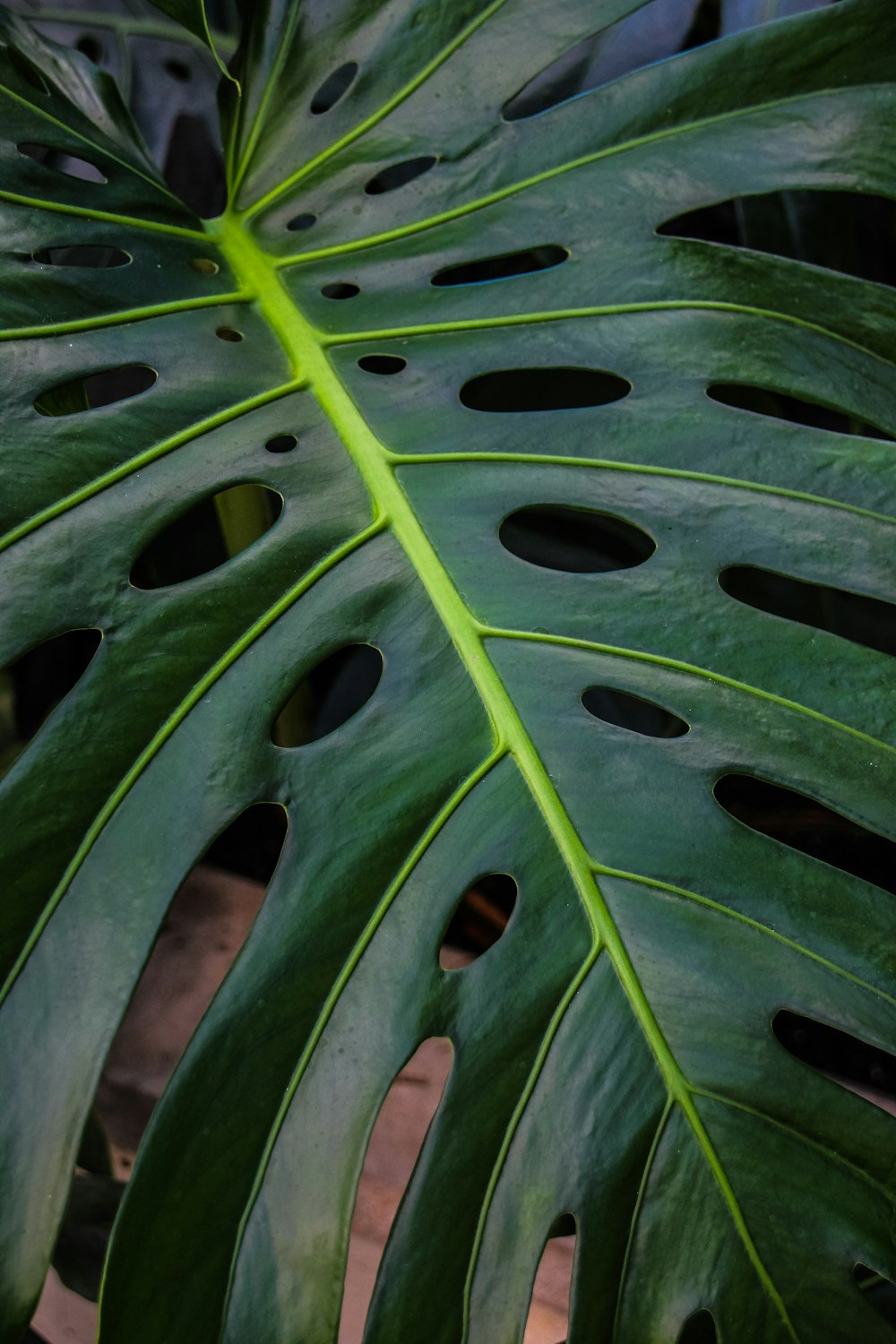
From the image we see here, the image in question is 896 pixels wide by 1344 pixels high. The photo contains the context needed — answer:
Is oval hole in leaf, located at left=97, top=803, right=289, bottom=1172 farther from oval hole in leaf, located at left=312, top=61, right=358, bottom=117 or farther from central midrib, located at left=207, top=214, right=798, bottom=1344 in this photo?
oval hole in leaf, located at left=312, top=61, right=358, bottom=117

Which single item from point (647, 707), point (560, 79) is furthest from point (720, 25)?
point (647, 707)

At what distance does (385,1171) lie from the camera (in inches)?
40.1

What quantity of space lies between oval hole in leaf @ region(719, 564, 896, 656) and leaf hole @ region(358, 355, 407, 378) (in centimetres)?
37

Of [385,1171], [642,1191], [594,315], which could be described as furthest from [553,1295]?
[594,315]

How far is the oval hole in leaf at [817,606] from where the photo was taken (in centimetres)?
112

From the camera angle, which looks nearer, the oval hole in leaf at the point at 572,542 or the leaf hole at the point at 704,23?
the leaf hole at the point at 704,23

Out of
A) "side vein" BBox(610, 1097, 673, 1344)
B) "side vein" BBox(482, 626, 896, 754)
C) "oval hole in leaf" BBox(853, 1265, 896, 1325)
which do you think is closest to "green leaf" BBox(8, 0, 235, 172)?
"side vein" BBox(482, 626, 896, 754)

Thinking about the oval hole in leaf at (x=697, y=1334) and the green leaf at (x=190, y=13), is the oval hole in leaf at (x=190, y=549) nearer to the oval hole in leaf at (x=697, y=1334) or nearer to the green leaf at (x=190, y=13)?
the green leaf at (x=190, y=13)

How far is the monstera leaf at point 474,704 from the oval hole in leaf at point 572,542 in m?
0.35

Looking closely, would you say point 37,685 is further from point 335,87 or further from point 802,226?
point 802,226

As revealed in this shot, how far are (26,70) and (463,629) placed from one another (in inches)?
27.0

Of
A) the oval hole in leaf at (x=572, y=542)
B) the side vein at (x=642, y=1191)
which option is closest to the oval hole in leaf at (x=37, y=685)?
the oval hole in leaf at (x=572, y=542)

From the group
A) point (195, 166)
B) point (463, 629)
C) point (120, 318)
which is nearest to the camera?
point (463, 629)

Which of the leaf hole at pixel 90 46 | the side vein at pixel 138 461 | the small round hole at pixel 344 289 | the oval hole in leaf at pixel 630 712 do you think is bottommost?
the oval hole in leaf at pixel 630 712
